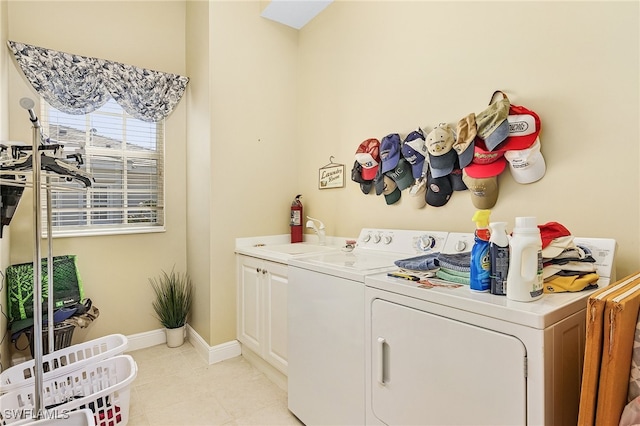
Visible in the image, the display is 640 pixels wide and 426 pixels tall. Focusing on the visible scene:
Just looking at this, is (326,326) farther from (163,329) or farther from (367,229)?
(163,329)

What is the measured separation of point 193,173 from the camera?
288 centimetres

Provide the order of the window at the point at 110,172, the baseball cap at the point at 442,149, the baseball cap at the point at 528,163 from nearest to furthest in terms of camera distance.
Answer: the baseball cap at the point at 528,163 < the baseball cap at the point at 442,149 < the window at the point at 110,172

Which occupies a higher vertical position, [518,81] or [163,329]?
[518,81]

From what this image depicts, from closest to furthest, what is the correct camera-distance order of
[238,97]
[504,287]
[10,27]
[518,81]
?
[504,287] → [518,81] → [10,27] → [238,97]

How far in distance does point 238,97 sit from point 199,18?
2.54 feet

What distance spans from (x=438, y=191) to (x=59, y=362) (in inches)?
99.5

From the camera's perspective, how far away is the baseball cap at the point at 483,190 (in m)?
1.63

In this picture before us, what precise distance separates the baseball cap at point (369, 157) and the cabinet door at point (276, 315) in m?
0.86

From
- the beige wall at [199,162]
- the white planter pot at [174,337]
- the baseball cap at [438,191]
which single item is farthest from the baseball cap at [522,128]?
the white planter pot at [174,337]

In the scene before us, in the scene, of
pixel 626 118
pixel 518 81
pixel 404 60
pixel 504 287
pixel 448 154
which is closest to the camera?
pixel 504 287

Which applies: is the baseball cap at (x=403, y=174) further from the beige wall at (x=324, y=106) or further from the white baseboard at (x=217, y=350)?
the white baseboard at (x=217, y=350)

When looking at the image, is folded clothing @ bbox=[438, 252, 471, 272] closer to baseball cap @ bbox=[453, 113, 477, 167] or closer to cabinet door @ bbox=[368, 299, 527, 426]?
cabinet door @ bbox=[368, 299, 527, 426]

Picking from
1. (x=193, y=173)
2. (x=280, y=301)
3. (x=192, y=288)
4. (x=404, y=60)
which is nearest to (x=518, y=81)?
(x=404, y=60)

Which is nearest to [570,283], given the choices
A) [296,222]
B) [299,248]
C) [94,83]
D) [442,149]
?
[442,149]
